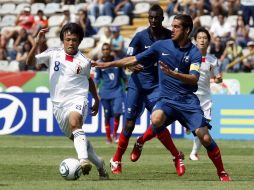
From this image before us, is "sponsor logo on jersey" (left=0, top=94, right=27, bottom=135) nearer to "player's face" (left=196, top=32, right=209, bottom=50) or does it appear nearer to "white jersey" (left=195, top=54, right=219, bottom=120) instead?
"white jersey" (left=195, top=54, right=219, bottom=120)

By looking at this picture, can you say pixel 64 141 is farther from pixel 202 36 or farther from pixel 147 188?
pixel 147 188

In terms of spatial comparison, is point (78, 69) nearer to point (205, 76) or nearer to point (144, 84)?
point (144, 84)

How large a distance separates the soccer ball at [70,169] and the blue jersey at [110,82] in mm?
12284

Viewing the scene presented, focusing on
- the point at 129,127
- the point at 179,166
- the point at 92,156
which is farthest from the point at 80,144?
the point at 129,127

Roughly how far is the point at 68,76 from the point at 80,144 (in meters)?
1.04

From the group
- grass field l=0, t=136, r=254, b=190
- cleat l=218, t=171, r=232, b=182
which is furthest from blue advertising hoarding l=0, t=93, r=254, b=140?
cleat l=218, t=171, r=232, b=182

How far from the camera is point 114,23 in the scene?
34.1 meters

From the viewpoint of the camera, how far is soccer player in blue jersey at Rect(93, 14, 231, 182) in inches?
517

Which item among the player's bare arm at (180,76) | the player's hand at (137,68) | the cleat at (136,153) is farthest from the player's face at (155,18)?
the player's bare arm at (180,76)

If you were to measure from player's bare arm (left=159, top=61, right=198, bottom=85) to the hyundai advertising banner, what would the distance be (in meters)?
13.4

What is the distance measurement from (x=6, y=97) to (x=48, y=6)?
10.6 meters

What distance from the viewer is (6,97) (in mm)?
26453

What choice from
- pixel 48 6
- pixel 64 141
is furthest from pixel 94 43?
pixel 64 141

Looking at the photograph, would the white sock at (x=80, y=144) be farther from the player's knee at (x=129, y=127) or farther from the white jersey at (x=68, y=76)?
the player's knee at (x=129, y=127)
